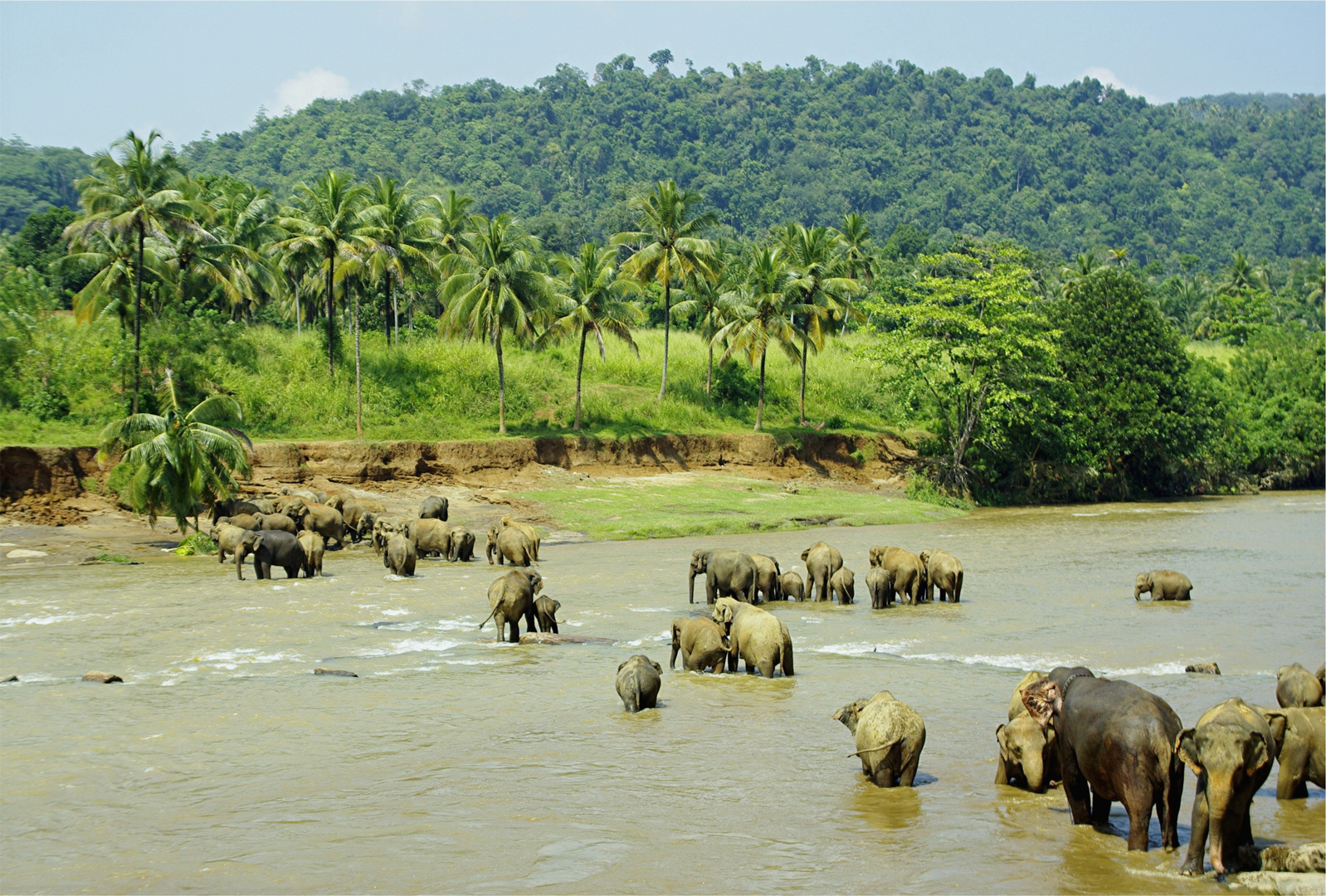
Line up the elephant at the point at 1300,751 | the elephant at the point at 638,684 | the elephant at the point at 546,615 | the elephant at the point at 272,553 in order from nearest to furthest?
1. the elephant at the point at 1300,751
2. the elephant at the point at 638,684
3. the elephant at the point at 546,615
4. the elephant at the point at 272,553

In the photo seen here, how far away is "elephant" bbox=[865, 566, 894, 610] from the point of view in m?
21.2

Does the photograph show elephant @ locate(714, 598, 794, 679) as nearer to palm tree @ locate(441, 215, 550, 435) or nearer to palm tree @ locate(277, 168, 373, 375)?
palm tree @ locate(441, 215, 550, 435)

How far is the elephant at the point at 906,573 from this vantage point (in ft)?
72.1

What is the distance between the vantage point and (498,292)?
45.9m

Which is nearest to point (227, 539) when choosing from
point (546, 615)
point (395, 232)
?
point (546, 615)

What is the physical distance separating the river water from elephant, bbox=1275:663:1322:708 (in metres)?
1.46

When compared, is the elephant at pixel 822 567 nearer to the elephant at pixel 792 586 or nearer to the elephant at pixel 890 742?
the elephant at pixel 792 586

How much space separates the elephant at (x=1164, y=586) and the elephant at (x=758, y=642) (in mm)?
10251

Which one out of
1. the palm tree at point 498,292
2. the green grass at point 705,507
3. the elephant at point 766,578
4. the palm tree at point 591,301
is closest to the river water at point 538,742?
the elephant at point 766,578

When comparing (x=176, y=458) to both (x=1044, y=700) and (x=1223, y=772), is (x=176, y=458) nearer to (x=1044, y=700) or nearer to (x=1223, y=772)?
(x=1044, y=700)

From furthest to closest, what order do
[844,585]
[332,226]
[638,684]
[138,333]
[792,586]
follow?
[332,226] → [138,333] → [792,586] → [844,585] → [638,684]

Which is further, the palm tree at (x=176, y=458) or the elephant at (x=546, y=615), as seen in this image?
the palm tree at (x=176, y=458)

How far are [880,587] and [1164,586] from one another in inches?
230

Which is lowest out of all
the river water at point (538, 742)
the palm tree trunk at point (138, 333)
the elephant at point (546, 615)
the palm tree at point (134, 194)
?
the river water at point (538, 742)
